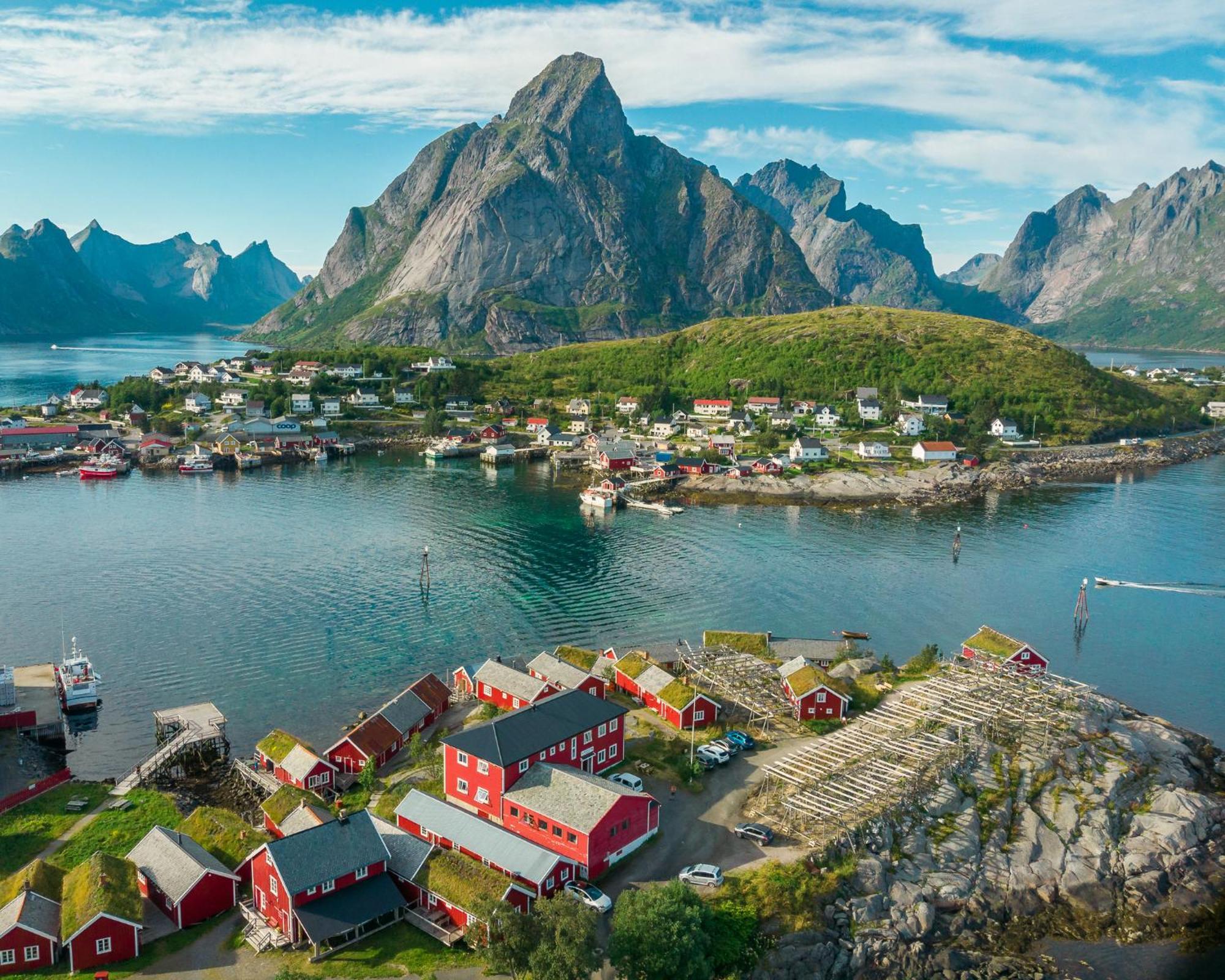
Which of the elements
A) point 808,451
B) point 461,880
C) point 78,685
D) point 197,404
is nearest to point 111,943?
point 461,880

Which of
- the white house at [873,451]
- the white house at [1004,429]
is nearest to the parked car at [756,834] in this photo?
the white house at [873,451]

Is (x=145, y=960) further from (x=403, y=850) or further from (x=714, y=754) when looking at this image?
(x=714, y=754)

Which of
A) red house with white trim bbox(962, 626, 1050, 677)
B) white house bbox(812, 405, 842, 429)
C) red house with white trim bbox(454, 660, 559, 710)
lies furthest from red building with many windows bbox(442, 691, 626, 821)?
white house bbox(812, 405, 842, 429)

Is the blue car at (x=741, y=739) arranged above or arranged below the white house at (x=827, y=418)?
below

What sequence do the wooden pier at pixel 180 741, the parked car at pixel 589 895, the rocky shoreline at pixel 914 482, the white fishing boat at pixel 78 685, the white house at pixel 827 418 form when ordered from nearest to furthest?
the parked car at pixel 589 895, the wooden pier at pixel 180 741, the white fishing boat at pixel 78 685, the rocky shoreline at pixel 914 482, the white house at pixel 827 418

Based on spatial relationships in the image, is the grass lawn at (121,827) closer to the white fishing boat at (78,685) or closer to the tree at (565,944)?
the white fishing boat at (78,685)
